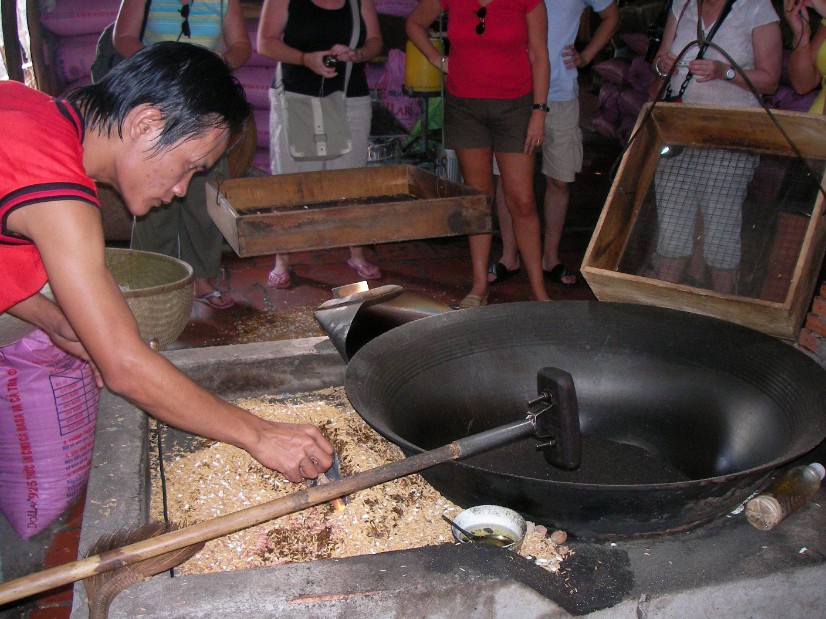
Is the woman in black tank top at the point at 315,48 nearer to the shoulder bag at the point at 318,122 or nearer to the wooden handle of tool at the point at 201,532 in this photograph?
the shoulder bag at the point at 318,122

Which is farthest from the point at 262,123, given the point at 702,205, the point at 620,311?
the point at 620,311

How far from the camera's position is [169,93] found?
1394mm

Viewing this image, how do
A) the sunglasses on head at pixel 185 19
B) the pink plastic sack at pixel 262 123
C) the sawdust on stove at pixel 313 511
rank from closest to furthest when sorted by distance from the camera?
the sawdust on stove at pixel 313 511
the sunglasses on head at pixel 185 19
the pink plastic sack at pixel 262 123

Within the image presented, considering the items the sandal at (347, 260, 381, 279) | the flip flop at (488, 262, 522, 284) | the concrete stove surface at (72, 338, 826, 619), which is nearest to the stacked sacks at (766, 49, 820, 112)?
the flip flop at (488, 262, 522, 284)

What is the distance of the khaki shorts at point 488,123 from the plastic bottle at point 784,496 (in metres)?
2.27

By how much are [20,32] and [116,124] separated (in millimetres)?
4082

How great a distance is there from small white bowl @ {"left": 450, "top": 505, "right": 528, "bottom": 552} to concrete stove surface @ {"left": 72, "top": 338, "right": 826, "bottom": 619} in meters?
0.12

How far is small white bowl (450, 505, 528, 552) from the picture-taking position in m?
1.55

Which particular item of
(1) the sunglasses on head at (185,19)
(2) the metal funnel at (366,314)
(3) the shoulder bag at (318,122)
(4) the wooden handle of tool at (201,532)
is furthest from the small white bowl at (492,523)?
(1) the sunglasses on head at (185,19)

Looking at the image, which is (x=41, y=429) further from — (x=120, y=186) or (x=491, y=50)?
(x=491, y=50)

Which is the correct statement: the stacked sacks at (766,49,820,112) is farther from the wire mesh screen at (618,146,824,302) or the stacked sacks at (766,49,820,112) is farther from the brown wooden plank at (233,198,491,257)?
the brown wooden plank at (233,198,491,257)

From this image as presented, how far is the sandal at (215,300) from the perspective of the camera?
4.04 metres

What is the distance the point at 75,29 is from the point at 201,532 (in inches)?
200

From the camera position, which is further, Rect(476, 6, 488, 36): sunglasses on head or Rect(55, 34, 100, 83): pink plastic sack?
Rect(55, 34, 100, 83): pink plastic sack
